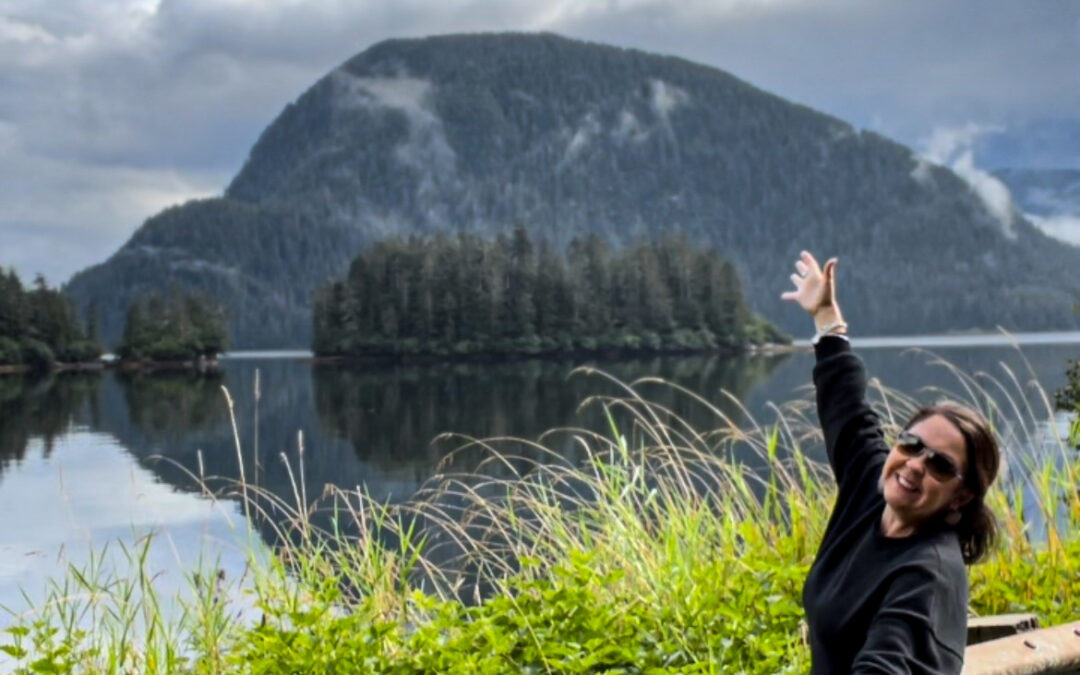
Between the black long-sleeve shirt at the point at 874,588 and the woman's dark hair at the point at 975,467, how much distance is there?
86 millimetres

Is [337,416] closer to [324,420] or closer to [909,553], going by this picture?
[324,420]

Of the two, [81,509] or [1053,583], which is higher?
[1053,583]

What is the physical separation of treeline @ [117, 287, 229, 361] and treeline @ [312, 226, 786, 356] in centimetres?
824

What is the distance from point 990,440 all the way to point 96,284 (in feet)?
685

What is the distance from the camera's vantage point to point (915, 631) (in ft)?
6.31

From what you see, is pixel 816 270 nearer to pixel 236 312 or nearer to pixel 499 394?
pixel 499 394

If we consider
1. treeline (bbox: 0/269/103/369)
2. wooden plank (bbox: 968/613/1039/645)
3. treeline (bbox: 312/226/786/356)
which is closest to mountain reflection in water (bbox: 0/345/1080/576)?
wooden plank (bbox: 968/613/1039/645)

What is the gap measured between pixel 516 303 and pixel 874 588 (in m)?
90.7

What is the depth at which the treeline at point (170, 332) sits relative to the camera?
9044cm

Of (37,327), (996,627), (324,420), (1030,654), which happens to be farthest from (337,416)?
(37,327)

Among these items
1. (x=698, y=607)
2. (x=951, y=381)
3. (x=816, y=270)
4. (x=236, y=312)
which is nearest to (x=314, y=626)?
(x=698, y=607)

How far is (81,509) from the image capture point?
18625mm

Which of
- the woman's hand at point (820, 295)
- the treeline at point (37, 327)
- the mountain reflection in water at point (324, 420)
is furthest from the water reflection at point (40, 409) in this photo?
the woman's hand at point (820, 295)

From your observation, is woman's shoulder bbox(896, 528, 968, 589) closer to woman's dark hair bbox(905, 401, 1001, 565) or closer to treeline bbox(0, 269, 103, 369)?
woman's dark hair bbox(905, 401, 1001, 565)
